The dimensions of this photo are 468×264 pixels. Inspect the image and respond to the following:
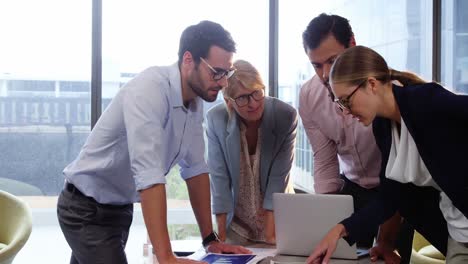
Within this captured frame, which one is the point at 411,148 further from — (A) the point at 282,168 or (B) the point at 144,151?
(A) the point at 282,168

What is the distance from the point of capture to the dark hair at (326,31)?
226 cm

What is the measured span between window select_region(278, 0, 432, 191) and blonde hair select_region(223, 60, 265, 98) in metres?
1.92

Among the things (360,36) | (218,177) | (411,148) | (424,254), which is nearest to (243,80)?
(218,177)

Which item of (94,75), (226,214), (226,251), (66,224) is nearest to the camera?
(66,224)

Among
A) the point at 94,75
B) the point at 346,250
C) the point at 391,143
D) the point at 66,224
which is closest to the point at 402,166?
the point at 391,143

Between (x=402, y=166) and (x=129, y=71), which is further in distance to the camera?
(x=129, y=71)

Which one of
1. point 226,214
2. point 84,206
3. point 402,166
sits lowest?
point 226,214

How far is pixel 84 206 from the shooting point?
197 centimetres

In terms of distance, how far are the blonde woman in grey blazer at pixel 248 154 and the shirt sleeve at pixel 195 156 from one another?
0.42m

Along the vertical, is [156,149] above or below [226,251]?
above

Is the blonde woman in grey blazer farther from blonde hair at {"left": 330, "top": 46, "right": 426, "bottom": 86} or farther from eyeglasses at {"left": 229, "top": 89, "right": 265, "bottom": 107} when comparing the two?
blonde hair at {"left": 330, "top": 46, "right": 426, "bottom": 86}

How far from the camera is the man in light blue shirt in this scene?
180 cm

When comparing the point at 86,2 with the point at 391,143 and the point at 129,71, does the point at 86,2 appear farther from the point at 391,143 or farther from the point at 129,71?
the point at 391,143

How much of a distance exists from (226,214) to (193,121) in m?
0.66
